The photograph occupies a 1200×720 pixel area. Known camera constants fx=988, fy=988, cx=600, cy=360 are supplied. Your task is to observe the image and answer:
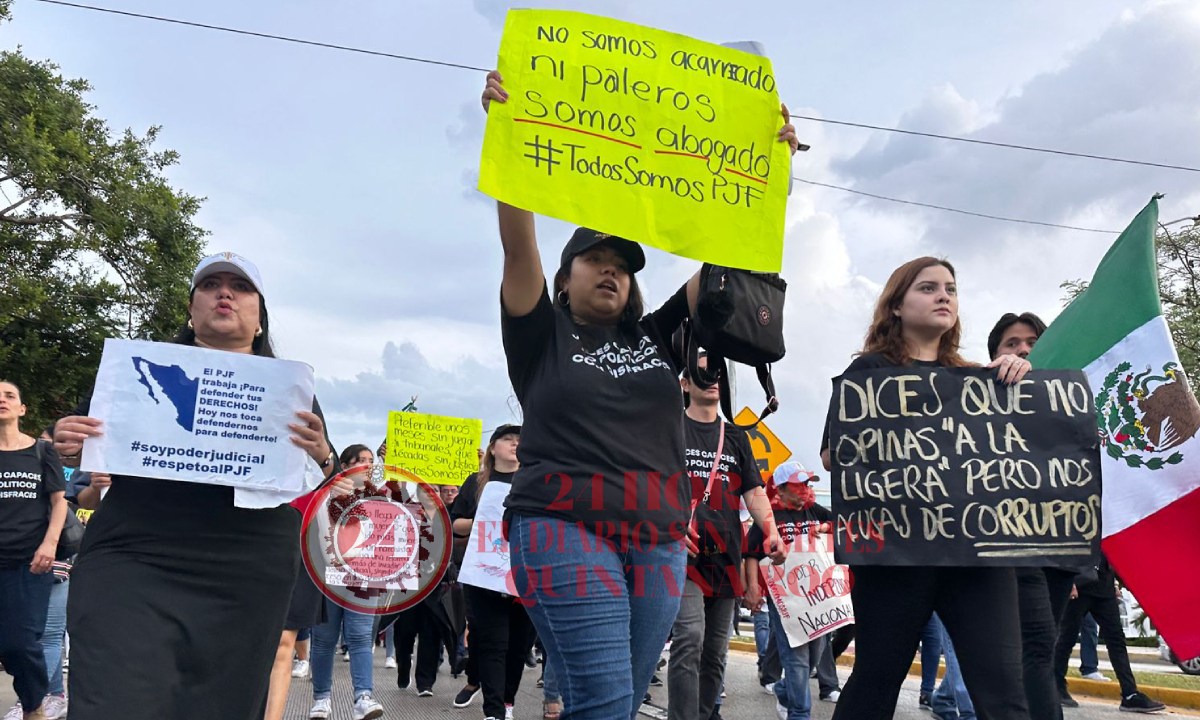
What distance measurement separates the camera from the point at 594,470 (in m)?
2.82

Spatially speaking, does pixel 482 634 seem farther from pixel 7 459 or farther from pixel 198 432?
pixel 198 432

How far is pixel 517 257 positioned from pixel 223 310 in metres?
1.15

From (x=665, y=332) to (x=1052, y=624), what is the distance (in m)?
2.17

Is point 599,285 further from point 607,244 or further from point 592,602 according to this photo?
point 592,602

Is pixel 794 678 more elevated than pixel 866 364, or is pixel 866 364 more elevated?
pixel 866 364

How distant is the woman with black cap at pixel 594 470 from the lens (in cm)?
275

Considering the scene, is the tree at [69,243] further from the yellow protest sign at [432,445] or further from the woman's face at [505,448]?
the woman's face at [505,448]

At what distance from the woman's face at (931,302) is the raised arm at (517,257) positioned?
1.74 m

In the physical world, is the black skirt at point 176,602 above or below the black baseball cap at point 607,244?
below

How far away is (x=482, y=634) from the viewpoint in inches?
255

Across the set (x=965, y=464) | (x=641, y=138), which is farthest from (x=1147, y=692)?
(x=641, y=138)

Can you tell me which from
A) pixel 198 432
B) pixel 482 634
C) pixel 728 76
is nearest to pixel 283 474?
pixel 198 432

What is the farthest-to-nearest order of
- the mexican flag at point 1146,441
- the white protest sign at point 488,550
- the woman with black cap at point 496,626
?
the white protest sign at point 488,550 → the woman with black cap at point 496,626 → the mexican flag at point 1146,441

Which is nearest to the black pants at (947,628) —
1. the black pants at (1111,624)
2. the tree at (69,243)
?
the black pants at (1111,624)
